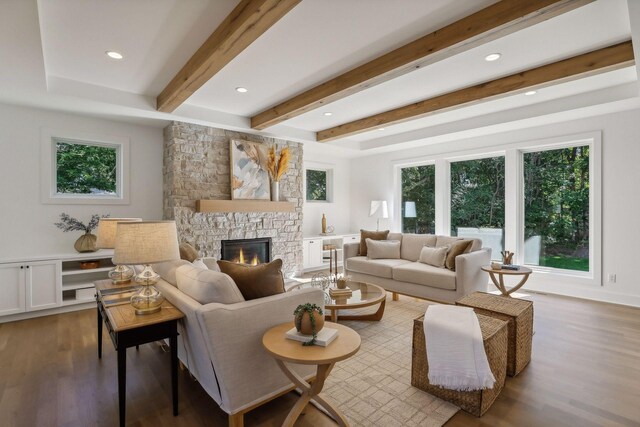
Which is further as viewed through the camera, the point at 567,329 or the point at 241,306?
the point at 567,329

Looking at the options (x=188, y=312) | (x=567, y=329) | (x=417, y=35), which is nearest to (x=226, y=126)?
(x=417, y=35)

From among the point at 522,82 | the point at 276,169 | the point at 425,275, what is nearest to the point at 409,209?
the point at 425,275

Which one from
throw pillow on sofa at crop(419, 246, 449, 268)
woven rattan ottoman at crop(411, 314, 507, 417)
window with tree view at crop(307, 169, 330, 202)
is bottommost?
woven rattan ottoman at crop(411, 314, 507, 417)

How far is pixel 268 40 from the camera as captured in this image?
2.71 meters

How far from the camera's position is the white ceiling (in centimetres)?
231

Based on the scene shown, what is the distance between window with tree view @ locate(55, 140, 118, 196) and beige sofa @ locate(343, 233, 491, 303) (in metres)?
3.75

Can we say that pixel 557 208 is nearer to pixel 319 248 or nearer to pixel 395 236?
pixel 395 236

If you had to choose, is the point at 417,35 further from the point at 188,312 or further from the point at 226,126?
the point at 226,126

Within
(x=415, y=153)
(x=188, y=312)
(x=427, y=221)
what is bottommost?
(x=188, y=312)

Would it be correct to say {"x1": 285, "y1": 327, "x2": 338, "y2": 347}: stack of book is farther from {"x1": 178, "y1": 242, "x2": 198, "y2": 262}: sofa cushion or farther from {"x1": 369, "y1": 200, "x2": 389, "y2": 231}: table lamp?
{"x1": 369, "y1": 200, "x2": 389, "y2": 231}: table lamp

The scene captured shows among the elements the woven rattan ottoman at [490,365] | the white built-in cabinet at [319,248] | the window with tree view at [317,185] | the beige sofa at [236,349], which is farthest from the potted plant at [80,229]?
the woven rattan ottoman at [490,365]

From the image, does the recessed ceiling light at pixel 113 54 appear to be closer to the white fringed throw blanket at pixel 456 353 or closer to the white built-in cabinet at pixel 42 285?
the white built-in cabinet at pixel 42 285

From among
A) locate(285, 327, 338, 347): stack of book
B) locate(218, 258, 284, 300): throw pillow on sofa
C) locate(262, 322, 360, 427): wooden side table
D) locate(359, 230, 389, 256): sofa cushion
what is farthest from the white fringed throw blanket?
locate(359, 230, 389, 256): sofa cushion

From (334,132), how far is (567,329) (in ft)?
13.7
